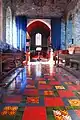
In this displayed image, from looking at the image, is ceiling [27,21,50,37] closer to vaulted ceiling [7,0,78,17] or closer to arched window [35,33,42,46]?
arched window [35,33,42,46]

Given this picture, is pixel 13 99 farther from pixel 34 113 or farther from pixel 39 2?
pixel 39 2

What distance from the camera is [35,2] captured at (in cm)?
1504

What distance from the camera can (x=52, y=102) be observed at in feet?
10.7

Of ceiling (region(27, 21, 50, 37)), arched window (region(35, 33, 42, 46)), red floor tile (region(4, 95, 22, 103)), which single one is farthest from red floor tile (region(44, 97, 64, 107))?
arched window (region(35, 33, 42, 46))

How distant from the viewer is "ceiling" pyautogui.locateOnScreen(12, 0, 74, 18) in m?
15.0

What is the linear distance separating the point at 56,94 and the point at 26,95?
57cm

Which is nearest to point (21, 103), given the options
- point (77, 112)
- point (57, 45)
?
point (77, 112)

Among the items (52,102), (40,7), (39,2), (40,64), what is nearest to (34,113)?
(52,102)

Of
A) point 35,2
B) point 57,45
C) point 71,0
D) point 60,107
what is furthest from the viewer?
point 57,45

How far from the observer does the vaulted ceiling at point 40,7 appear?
1501cm

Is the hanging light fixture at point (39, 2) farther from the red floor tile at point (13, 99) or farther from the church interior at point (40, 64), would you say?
the red floor tile at point (13, 99)

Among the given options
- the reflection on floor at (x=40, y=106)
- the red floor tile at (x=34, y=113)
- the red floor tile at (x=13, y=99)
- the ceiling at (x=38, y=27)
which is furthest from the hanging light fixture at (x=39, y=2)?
the red floor tile at (x=34, y=113)

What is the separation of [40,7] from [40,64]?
16.0 ft

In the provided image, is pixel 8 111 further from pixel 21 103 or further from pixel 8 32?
pixel 8 32
